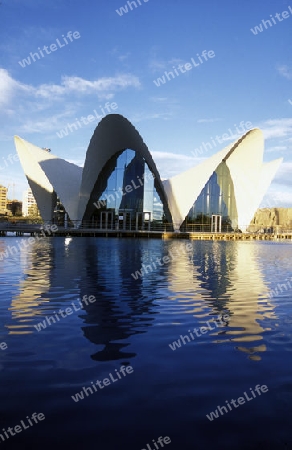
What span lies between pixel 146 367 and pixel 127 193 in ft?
126

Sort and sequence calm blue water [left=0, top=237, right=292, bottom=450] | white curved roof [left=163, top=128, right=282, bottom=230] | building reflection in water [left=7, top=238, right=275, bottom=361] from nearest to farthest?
calm blue water [left=0, top=237, right=292, bottom=450]
building reflection in water [left=7, top=238, right=275, bottom=361]
white curved roof [left=163, top=128, right=282, bottom=230]

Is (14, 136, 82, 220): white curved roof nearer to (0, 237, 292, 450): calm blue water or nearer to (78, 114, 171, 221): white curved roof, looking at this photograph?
(78, 114, 171, 221): white curved roof

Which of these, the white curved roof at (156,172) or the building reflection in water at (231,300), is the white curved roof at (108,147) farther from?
the building reflection in water at (231,300)

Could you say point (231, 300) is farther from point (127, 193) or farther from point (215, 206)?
point (215, 206)

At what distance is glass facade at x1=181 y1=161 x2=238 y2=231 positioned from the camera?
140ft

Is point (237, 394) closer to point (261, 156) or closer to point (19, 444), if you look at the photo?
point (19, 444)

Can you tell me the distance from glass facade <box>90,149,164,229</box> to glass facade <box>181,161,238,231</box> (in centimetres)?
339

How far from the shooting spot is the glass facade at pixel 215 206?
4278 centimetres


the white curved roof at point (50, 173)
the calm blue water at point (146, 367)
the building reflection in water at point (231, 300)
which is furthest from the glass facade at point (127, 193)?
the calm blue water at point (146, 367)

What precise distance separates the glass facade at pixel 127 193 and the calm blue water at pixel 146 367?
109 feet

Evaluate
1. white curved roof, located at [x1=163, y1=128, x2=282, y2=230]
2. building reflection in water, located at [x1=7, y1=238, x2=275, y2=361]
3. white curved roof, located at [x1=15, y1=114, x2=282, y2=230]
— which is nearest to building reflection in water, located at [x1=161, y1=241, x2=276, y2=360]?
building reflection in water, located at [x1=7, y1=238, x2=275, y2=361]

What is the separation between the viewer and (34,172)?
45.1 metres

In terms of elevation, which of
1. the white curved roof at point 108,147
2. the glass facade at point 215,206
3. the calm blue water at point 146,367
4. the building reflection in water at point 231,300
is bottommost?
the calm blue water at point 146,367

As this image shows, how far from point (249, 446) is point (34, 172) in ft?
146
